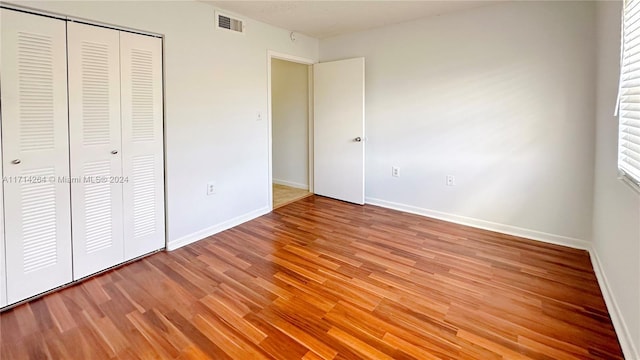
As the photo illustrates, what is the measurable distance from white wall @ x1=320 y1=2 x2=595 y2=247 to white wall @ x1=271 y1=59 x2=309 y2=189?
113cm

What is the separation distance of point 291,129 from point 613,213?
407cm

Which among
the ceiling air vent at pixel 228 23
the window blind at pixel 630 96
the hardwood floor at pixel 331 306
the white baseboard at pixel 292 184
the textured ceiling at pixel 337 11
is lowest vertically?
the hardwood floor at pixel 331 306

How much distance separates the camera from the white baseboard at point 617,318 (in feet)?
5.05

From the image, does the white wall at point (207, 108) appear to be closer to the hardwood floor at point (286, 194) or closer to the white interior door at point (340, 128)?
the hardwood floor at point (286, 194)

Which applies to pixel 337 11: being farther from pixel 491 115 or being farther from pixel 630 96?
pixel 630 96

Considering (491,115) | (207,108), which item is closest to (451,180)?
(491,115)

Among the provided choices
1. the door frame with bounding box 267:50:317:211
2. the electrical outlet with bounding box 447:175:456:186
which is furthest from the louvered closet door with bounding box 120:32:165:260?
the electrical outlet with bounding box 447:175:456:186

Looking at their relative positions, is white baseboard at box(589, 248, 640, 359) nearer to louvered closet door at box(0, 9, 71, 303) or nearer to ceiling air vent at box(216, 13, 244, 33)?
louvered closet door at box(0, 9, 71, 303)

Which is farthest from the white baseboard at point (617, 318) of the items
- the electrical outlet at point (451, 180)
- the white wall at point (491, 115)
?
the electrical outlet at point (451, 180)

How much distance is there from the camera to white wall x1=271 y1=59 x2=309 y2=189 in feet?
16.3

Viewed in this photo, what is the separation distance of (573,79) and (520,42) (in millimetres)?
570

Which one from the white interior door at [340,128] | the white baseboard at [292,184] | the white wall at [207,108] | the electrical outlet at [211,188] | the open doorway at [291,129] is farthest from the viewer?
the white baseboard at [292,184]

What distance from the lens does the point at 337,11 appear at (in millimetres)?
3285

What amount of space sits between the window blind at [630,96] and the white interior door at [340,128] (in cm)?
260
